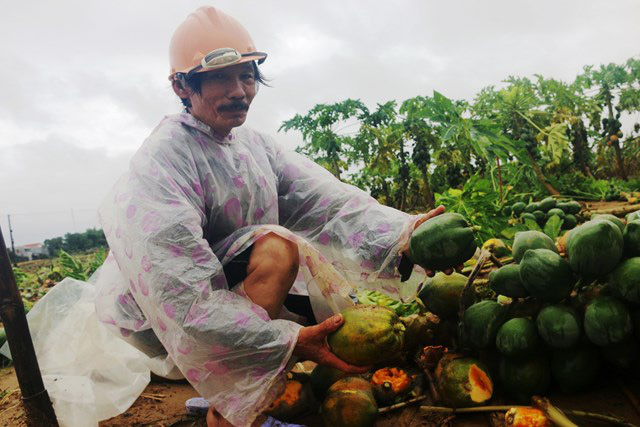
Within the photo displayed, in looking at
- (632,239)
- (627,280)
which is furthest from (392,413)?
(632,239)

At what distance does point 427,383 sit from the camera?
1.96 meters

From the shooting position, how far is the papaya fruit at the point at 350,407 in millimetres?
1707

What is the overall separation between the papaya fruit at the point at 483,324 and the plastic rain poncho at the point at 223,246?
0.48 m

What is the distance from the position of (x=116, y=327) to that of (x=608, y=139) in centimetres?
766

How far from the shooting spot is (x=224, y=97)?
2.13 metres

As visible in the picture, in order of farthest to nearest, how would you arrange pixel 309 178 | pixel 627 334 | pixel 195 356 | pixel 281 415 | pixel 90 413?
pixel 309 178 → pixel 90 413 → pixel 281 415 → pixel 195 356 → pixel 627 334

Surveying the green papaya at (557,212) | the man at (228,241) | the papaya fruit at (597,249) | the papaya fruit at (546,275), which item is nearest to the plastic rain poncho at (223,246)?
the man at (228,241)

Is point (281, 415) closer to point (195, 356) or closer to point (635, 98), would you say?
point (195, 356)

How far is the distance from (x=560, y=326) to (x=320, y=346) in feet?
2.77

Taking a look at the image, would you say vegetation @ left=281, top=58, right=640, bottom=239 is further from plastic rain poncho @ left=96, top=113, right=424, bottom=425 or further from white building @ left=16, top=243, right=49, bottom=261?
white building @ left=16, top=243, right=49, bottom=261

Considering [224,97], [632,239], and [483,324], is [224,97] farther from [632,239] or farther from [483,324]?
[632,239]

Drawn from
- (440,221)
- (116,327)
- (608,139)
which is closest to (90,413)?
(116,327)

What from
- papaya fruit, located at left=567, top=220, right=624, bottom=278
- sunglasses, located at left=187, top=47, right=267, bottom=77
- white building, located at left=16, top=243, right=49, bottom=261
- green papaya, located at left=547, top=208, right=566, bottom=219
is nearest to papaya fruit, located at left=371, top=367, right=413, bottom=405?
papaya fruit, located at left=567, top=220, right=624, bottom=278

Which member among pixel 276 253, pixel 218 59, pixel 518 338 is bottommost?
pixel 518 338
